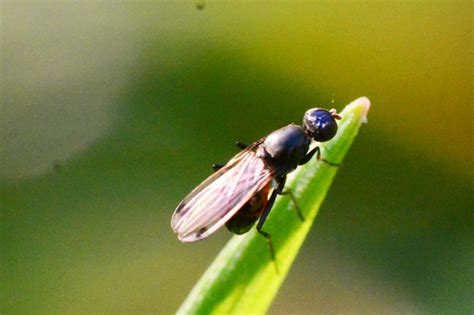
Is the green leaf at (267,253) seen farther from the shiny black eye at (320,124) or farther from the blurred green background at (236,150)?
the blurred green background at (236,150)

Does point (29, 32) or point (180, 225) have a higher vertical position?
point (29, 32)

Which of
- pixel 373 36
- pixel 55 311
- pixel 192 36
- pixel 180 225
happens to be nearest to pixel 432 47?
pixel 373 36

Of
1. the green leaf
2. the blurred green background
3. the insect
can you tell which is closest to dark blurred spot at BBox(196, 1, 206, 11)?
the blurred green background

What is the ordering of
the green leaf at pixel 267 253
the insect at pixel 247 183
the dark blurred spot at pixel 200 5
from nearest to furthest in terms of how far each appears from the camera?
the green leaf at pixel 267 253
the insect at pixel 247 183
the dark blurred spot at pixel 200 5

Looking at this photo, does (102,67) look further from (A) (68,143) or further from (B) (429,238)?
(B) (429,238)

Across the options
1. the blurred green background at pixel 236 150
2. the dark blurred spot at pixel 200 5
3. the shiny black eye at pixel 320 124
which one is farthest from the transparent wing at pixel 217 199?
the dark blurred spot at pixel 200 5

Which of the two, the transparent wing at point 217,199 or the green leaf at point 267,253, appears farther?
the transparent wing at point 217,199

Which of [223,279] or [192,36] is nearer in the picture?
[223,279]
